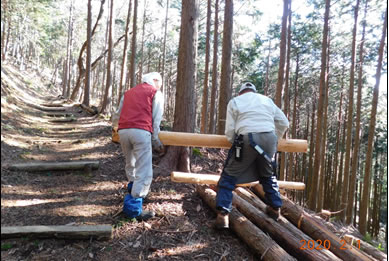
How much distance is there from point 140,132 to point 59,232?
6.55 ft

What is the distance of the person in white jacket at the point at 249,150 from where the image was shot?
3838mm

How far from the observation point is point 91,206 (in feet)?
11.1

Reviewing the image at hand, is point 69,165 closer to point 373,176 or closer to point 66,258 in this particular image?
point 66,258

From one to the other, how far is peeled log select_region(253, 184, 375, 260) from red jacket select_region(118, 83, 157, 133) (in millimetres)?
3046

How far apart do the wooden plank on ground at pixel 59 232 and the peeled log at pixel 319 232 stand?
331 cm

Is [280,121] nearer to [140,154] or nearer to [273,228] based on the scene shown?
[273,228]

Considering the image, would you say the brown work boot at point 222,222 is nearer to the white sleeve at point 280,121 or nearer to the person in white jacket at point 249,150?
the person in white jacket at point 249,150

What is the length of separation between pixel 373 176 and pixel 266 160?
30888 millimetres

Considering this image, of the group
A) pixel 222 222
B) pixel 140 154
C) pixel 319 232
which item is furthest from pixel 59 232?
pixel 319 232

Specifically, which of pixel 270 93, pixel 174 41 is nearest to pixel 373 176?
pixel 270 93

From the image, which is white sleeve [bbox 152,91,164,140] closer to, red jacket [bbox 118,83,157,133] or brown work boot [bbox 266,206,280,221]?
red jacket [bbox 118,83,157,133]

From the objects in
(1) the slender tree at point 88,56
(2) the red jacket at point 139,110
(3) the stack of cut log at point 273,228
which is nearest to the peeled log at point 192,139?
(3) the stack of cut log at point 273,228

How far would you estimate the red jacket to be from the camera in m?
3.75

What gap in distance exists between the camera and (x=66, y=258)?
84.0 inches
